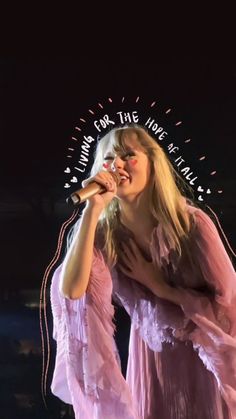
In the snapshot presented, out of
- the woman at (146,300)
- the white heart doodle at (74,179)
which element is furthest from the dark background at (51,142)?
the woman at (146,300)

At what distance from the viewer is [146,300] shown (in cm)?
114

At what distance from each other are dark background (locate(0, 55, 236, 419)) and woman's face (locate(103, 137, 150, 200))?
0.89 feet

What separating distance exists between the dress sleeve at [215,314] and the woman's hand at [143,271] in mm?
42

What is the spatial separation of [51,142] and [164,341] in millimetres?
540

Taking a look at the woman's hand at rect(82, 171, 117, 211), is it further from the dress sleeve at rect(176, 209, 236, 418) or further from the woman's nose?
the dress sleeve at rect(176, 209, 236, 418)

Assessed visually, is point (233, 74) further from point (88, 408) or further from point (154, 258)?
point (88, 408)

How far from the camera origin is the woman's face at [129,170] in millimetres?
1125

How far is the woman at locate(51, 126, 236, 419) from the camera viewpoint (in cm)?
105

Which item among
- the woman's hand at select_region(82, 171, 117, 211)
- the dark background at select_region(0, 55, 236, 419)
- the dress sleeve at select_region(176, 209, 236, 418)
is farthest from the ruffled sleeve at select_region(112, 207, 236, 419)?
the dark background at select_region(0, 55, 236, 419)

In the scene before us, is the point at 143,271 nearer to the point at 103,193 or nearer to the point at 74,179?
the point at 103,193

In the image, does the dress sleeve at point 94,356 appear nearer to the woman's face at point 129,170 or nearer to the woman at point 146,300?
the woman at point 146,300

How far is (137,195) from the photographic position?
3.71 ft

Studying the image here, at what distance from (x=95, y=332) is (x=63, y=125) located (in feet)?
1.78

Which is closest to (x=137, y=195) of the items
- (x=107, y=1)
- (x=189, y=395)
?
(x=189, y=395)
